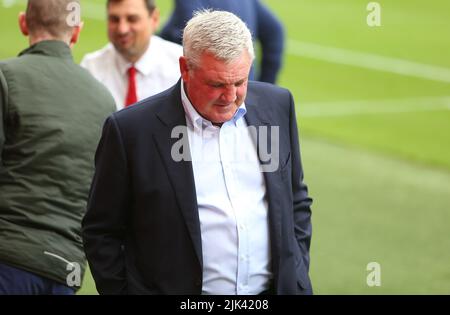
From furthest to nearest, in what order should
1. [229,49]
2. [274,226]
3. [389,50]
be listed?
1. [389,50]
2. [274,226]
3. [229,49]

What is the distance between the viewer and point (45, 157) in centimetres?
451

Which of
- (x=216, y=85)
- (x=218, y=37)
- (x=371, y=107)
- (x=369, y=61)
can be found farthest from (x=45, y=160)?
(x=369, y=61)

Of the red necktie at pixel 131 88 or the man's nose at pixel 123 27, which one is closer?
the red necktie at pixel 131 88

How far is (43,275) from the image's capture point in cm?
452

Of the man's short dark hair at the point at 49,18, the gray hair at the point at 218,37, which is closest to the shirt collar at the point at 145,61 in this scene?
the man's short dark hair at the point at 49,18

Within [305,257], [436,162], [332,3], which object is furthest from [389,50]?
[305,257]

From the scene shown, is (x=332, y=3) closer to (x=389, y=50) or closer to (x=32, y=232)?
(x=389, y=50)

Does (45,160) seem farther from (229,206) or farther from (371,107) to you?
(371,107)

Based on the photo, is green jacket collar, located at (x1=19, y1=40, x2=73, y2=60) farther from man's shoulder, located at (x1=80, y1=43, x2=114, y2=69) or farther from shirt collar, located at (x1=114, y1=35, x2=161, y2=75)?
man's shoulder, located at (x1=80, y1=43, x2=114, y2=69)

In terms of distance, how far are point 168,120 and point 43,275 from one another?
1.04 metres

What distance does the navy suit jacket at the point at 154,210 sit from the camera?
154 inches

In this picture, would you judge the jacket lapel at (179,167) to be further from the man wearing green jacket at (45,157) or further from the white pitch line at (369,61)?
the white pitch line at (369,61)

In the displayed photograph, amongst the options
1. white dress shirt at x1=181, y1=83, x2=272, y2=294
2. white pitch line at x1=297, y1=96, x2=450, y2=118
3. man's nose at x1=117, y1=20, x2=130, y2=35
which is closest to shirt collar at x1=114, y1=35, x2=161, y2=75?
man's nose at x1=117, y1=20, x2=130, y2=35

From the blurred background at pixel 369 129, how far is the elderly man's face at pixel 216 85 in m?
3.58
